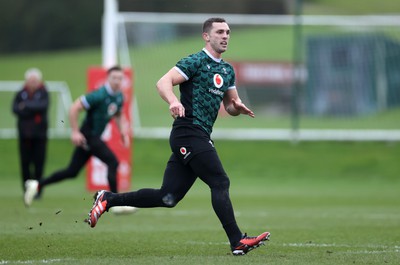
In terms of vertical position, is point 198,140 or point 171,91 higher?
point 171,91

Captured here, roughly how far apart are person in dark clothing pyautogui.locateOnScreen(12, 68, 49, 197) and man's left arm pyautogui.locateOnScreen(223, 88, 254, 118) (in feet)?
29.0

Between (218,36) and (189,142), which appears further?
(218,36)

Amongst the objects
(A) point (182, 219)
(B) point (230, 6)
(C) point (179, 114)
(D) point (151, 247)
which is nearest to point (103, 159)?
(A) point (182, 219)

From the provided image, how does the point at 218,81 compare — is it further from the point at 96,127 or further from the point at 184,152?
the point at 96,127

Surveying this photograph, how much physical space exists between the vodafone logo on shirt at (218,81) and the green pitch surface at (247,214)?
159 centimetres

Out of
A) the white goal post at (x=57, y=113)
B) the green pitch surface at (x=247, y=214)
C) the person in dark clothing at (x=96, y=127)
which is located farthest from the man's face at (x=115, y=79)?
the white goal post at (x=57, y=113)

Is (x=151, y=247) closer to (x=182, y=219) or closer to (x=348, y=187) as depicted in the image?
(x=182, y=219)

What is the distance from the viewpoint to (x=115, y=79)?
46.2ft

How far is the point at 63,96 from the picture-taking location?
28.0 m

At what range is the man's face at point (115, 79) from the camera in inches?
552

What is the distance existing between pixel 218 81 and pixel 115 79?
5.34 metres

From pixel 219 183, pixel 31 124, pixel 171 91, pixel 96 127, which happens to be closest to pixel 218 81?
pixel 171 91

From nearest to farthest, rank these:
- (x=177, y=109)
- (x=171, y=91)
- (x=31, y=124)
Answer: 1. (x=177, y=109)
2. (x=171, y=91)
3. (x=31, y=124)

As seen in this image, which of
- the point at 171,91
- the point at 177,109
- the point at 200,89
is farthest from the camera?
the point at 200,89
